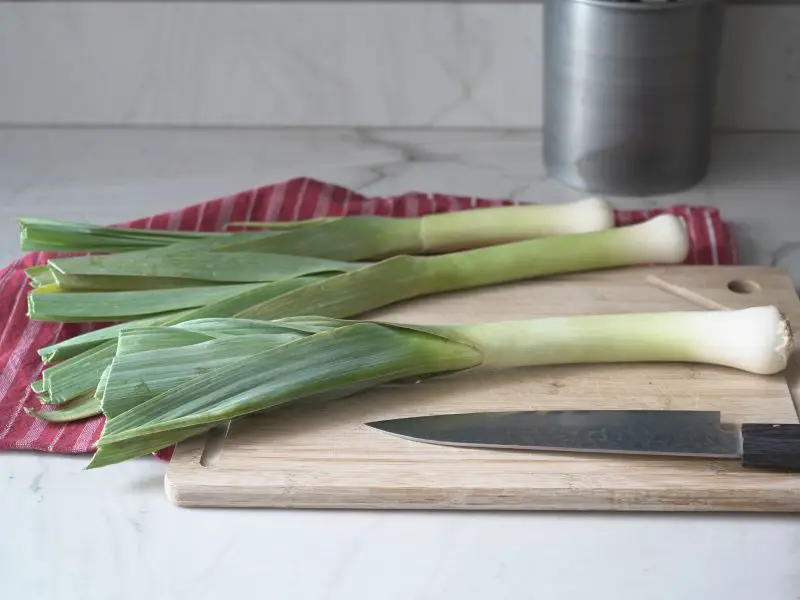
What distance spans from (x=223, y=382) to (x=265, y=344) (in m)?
0.06

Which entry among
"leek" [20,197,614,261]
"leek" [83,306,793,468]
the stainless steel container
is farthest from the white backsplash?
"leek" [83,306,793,468]

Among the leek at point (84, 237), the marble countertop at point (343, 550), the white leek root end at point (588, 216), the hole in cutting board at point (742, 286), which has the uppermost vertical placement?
the leek at point (84, 237)

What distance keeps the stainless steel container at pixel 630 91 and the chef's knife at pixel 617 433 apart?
46 centimetres

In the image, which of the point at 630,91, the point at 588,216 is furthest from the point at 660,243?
the point at 630,91

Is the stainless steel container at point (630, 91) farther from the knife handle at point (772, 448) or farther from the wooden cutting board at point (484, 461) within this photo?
the knife handle at point (772, 448)

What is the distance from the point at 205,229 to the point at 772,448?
28.2 inches

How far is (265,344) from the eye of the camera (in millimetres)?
955

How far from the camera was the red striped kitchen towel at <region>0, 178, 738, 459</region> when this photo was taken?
3.23 feet

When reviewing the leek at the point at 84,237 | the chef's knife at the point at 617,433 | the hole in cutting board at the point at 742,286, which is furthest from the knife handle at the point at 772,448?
the leek at the point at 84,237

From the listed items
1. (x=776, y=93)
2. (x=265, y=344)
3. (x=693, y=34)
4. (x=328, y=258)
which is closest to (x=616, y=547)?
(x=265, y=344)

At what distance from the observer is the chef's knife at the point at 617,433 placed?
0.88 m

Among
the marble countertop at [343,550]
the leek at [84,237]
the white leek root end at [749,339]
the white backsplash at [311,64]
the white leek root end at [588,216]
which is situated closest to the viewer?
the marble countertop at [343,550]

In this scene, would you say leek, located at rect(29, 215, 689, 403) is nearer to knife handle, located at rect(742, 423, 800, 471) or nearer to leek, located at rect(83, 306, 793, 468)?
leek, located at rect(83, 306, 793, 468)

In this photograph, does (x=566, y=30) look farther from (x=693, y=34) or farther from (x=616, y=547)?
(x=616, y=547)
